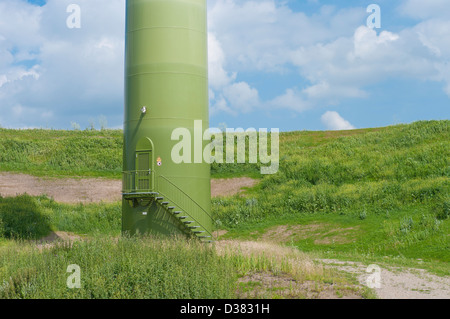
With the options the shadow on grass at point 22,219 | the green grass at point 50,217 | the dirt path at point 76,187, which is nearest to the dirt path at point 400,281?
the green grass at point 50,217

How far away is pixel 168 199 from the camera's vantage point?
70.5 feet

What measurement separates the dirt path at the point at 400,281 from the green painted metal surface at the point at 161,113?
6.69 meters

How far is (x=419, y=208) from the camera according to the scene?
31.9 metres

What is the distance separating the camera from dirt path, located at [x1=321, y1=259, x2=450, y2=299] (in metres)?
14.3

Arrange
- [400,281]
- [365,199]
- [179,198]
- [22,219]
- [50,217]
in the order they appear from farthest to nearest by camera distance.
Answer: [50,217]
[365,199]
[22,219]
[179,198]
[400,281]

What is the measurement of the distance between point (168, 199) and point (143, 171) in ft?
5.24

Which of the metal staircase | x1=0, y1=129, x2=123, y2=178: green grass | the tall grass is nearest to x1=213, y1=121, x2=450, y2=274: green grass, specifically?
the metal staircase

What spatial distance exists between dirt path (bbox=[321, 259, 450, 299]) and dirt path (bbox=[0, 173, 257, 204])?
2619 cm

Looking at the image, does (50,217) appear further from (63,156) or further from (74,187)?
(63,156)

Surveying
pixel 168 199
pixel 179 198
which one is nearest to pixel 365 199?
pixel 179 198

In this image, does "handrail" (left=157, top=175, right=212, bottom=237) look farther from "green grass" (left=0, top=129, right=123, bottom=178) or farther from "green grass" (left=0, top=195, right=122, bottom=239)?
"green grass" (left=0, top=129, right=123, bottom=178)

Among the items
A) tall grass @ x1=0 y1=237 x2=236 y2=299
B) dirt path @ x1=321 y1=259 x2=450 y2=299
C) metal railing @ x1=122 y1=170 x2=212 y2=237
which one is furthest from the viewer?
metal railing @ x1=122 y1=170 x2=212 y2=237

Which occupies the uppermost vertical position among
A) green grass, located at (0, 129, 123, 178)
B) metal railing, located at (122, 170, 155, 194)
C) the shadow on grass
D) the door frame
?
green grass, located at (0, 129, 123, 178)
